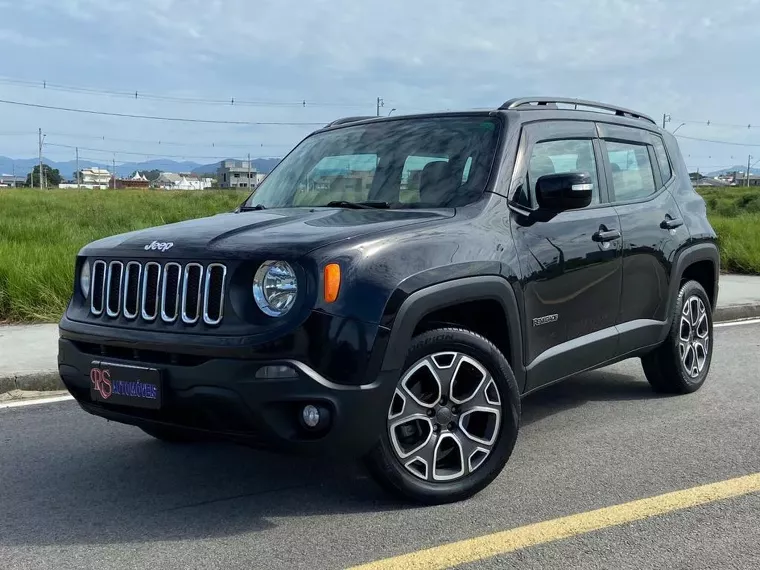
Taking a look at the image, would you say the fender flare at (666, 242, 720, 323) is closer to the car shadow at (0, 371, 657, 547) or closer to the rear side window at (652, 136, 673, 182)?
the rear side window at (652, 136, 673, 182)

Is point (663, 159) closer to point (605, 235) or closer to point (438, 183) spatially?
point (605, 235)

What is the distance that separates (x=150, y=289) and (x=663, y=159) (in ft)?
12.6

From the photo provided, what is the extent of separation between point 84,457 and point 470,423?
7.29 feet

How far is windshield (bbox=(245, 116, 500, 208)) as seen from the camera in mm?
4422

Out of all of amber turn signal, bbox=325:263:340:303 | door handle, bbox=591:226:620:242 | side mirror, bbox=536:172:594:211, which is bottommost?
amber turn signal, bbox=325:263:340:303

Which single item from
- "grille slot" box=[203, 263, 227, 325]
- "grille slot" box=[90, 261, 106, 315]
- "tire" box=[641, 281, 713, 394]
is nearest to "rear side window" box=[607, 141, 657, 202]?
"tire" box=[641, 281, 713, 394]

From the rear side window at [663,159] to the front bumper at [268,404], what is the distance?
321 centimetres

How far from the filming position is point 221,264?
3512 millimetres

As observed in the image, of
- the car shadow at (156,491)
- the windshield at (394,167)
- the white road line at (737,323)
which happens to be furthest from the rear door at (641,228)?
the white road line at (737,323)

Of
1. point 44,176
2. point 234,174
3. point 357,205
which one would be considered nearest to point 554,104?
point 357,205

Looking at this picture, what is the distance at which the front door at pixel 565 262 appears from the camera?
4.30 m

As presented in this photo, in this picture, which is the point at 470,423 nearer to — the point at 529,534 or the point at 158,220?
the point at 529,534

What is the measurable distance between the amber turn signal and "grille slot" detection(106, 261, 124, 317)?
3.40 feet

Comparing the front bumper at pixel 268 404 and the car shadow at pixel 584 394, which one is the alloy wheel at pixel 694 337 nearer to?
the car shadow at pixel 584 394
